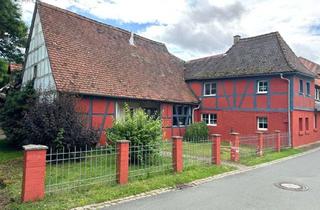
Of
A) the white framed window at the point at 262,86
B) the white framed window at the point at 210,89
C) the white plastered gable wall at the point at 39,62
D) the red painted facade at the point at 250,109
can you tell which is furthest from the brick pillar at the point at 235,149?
the white framed window at the point at 210,89

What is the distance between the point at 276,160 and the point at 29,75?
14.8 m

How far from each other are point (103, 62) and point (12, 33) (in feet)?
36.6

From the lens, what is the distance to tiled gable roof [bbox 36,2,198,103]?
15.3 meters

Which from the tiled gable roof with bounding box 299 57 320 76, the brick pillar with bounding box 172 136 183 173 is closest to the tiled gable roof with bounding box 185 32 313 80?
the brick pillar with bounding box 172 136 183 173

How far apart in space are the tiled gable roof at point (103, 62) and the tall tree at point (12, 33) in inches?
195

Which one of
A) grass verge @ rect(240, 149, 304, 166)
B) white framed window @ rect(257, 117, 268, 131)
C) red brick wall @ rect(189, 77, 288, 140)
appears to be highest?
red brick wall @ rect(189, 77, 288, 140)

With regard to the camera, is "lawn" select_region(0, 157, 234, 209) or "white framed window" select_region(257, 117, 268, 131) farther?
"white framed window" select_region(257, 117, 268, 131)

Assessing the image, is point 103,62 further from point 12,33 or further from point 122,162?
point 12,33

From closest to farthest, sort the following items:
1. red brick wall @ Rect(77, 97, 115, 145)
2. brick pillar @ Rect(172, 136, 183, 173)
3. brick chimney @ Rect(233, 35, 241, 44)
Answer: brick pillar @ Rect(172, 136, 183, 173), red brick wall @ Rect(77, 97, 115, 145), brick chimney @ Rect(233, 35, 241, 44)

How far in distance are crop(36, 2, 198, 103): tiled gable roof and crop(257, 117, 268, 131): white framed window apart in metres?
5.04

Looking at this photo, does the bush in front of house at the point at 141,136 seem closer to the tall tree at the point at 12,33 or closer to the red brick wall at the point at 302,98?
the red brick wall at the point at 302,98

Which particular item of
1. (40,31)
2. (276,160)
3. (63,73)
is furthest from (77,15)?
(276,160)

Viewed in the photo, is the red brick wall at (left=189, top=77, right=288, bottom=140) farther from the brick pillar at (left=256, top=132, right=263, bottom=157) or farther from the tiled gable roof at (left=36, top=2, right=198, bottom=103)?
the brick pillar at (left=256, top=132, right=263, bottom=157)

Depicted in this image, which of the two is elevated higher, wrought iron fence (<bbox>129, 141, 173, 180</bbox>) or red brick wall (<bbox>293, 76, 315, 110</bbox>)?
red brick wall (<bbox>293, 76, 315, 110</bbox>)
